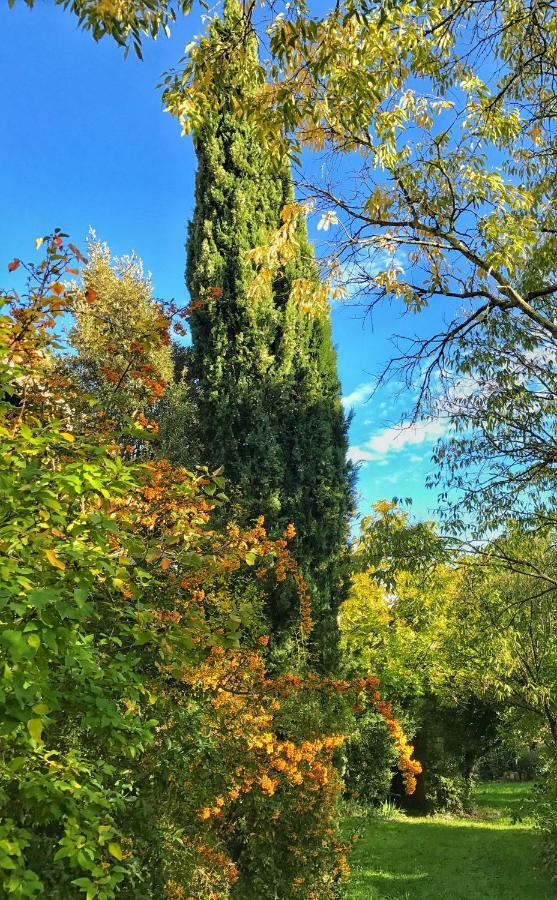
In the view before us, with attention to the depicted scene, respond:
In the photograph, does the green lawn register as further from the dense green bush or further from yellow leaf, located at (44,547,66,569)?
yellow leaf, located at (44,547,66,569)

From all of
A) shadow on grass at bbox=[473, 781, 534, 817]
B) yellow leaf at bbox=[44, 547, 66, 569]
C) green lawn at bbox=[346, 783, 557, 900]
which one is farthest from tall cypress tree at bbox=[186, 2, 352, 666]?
shadow on grass at bbox=[473, 781, 534, 817]

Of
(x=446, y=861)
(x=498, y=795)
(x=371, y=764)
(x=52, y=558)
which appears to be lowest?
(x=498, y=795)

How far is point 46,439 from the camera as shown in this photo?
2.52m

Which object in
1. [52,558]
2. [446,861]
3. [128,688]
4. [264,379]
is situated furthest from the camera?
[446,861]

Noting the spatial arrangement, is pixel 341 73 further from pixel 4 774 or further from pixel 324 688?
pixel 324 688

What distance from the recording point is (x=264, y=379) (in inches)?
383

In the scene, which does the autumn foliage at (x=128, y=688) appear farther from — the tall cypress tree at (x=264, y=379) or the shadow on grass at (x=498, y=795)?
the shadow on grass at (x=498, y=795)

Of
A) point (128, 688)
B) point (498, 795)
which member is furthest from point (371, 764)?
point (128, 688)

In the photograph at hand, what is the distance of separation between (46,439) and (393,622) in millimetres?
13638

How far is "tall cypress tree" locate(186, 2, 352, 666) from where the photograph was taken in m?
8.98

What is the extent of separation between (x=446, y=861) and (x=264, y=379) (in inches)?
356

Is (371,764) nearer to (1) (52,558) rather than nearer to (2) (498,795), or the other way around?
(2) (498,795)

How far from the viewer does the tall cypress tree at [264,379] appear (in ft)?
29.5

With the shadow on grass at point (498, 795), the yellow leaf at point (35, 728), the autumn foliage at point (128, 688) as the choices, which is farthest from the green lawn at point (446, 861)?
the yellow leaf at point (35, 728)
